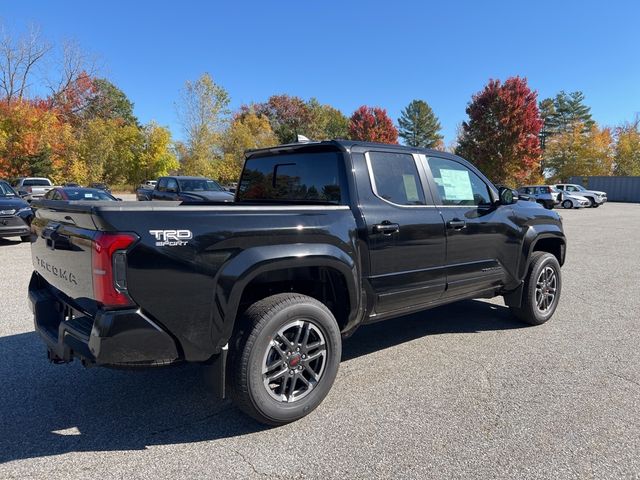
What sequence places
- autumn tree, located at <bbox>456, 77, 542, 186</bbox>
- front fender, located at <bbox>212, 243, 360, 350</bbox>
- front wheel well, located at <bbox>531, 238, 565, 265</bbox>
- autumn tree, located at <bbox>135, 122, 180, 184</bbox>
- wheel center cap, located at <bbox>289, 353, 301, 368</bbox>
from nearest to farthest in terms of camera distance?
1. front fender, located at <bbox>212, 243, 360, 350</bbox>
2. wheel center cap, located at <bbox>289, 353, 301, 368</bbox>
3. front wheel well, located at <bbox>531, 238, 565, 265</bbox>
4. autumn tree, located at <bbox>456, 77, 542, 186</bbox>
5. autumn tree, located at <bbox>135, 122, 180, 184</bbox>

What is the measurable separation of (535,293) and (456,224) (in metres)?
1.70

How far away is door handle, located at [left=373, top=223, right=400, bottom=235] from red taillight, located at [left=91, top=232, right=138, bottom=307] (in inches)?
70.0

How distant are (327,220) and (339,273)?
1.33ft

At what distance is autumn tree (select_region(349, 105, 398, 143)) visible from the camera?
182ft

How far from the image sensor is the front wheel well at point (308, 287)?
3227 mm

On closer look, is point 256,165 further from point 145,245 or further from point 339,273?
point 145,245

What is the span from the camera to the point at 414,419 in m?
3.11

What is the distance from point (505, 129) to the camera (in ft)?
126

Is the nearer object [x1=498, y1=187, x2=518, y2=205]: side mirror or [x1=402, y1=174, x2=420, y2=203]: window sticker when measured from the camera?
[x1=402, y1=174, x2=420, y2=203]: window sticker

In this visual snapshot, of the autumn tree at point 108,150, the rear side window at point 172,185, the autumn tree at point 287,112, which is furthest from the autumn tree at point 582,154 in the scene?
the rear side window at point 172,185

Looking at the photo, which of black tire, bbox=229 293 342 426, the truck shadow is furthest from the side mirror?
black tire, bbox=229 293 342 426

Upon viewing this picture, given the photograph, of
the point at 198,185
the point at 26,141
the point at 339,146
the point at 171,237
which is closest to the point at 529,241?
the point at 339,146

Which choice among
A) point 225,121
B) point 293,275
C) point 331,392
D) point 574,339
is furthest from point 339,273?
point 225,121

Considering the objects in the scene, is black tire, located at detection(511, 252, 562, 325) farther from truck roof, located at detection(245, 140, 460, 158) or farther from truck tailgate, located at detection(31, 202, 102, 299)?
truck tailgate, located at detection(31, 202, 102, 299)
